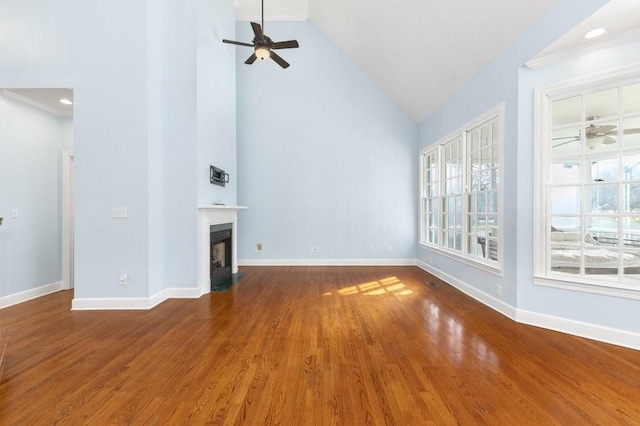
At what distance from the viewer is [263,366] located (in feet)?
6.55

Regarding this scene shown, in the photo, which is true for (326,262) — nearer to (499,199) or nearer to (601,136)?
(499,199)

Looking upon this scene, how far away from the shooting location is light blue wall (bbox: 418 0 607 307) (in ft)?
7.79

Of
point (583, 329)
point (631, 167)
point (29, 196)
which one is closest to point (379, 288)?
point (583, 329)

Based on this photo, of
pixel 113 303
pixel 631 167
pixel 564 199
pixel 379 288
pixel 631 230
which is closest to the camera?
pixel 631 167

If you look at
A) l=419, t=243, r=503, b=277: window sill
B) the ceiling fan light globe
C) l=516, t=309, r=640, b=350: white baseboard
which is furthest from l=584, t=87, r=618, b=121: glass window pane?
the ceiling fan light globe

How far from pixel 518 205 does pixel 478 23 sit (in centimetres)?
203

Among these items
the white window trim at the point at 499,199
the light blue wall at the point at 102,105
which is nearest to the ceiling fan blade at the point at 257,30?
the light blue wall at the point at 102,105

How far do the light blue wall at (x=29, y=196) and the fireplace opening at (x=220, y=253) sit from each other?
83.5 inches

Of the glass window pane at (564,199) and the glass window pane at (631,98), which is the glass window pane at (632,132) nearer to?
the glass window pane at (631,98)

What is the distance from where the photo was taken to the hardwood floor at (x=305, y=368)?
5.06ft

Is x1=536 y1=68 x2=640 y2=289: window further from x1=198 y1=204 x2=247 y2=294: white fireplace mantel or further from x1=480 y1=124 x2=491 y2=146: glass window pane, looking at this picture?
x1=198 y1=204 x2=247 y2=294: white fireplace mantel

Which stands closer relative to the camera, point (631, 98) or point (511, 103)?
point (631, 98)

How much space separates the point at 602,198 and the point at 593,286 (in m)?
0.85

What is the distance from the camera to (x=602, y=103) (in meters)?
2.56
